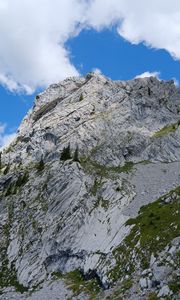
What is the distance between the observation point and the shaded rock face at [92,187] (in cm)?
6216

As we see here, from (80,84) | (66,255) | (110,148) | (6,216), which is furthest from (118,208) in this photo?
(80,84)

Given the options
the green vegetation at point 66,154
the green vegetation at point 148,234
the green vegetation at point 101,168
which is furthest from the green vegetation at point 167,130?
the green vegetation at point 148,234

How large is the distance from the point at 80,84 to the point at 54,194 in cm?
8995

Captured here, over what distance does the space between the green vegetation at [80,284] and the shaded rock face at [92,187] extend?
0.54 meters

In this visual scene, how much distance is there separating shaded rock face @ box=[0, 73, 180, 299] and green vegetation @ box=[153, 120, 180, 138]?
484 millimetres

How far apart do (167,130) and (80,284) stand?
2835 inches

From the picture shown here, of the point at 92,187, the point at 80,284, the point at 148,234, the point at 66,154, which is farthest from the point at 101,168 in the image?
the point at 80,284

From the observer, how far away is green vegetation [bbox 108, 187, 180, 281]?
54.5 metres

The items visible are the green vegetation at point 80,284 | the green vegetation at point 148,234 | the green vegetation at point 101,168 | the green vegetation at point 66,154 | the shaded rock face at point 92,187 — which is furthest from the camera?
the green vegetation at point 66,154

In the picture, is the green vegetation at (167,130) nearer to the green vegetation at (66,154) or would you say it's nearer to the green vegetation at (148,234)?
the green vegetation at (66,154)

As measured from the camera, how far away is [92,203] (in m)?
80.4

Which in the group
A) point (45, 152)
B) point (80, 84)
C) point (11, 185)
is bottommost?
point (11, 185)

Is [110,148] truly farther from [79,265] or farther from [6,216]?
[79,265]

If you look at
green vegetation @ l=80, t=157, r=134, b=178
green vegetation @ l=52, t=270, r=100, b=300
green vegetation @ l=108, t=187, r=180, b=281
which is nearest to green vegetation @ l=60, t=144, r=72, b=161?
green vegetation @ l=80, t=157, r=134, b=178
